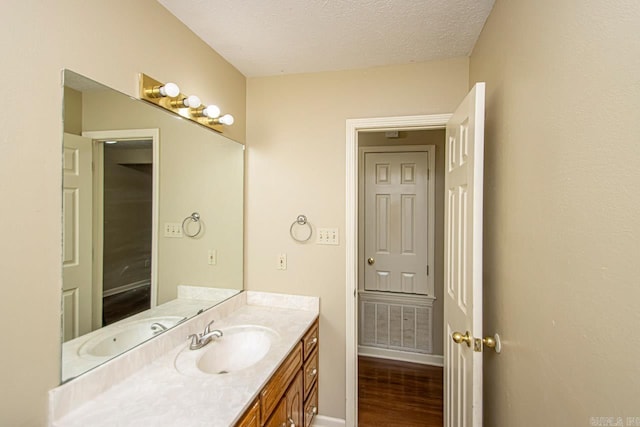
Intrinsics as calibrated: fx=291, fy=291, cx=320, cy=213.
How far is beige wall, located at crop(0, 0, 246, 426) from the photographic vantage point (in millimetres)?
811

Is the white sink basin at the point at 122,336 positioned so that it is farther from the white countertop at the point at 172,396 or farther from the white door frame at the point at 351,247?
the white door frame at the point at 351,247

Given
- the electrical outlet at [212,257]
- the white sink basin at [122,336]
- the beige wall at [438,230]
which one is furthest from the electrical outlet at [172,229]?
the beige wall at [438,230]

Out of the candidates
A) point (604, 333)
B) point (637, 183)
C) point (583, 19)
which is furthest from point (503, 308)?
point (583, 19)

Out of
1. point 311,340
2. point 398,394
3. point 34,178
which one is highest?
point 34,178

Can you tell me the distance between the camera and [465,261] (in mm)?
1271

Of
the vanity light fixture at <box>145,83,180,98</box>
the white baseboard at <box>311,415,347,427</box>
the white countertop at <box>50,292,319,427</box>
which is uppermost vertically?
the vanity light fixture at <box>145,83,180,98</box>

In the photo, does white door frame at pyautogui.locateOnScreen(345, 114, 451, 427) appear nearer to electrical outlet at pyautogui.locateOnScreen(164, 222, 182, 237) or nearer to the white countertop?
the white countertop

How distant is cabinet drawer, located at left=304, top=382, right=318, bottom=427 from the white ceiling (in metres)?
2.10

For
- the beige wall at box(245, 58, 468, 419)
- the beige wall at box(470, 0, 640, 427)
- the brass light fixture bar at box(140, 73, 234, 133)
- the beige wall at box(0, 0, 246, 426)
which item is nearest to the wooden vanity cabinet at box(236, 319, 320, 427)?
the beige wall at box(245, 58, 468, 419)

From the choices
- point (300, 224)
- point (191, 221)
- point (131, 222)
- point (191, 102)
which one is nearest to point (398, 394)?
point (300, 224)

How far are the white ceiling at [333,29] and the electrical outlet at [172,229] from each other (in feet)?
3.38

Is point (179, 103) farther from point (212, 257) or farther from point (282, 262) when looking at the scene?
point (282, 262)

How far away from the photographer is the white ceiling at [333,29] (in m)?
1.35

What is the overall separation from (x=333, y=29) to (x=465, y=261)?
1322 mm
